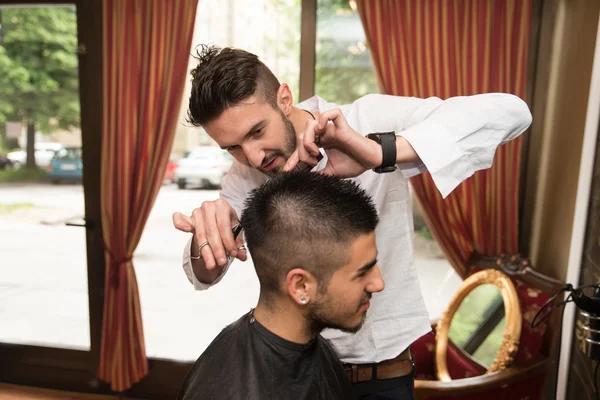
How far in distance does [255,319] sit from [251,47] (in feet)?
6.31

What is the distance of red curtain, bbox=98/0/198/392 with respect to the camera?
2564 millimetres

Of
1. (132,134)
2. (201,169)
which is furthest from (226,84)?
(201,169)

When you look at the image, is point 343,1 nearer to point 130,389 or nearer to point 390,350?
point 390,350

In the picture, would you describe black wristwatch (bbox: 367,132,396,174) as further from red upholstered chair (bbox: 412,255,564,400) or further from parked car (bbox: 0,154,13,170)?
parked car (bbox: 0,154,13,170)

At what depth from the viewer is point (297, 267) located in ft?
3.48

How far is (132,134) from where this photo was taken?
105 inches

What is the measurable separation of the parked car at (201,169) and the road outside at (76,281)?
2.5 inches

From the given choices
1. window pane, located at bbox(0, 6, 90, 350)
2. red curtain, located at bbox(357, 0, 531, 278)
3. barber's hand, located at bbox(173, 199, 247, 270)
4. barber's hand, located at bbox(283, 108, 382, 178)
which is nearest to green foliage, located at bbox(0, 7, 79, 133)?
window pane, located at bbox(0, 6, 90, 350)

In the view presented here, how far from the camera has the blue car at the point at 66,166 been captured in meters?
2.97

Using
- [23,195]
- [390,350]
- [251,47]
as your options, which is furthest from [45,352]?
[390,350]

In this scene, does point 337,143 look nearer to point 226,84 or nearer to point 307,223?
point 307,223

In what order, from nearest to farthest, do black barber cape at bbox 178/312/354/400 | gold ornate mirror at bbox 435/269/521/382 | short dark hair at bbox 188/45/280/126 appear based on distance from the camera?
black barber cape at bbox 178/312/354/400, short dark hair at bbox 188/45/280/126, gold ornate mirror at bbox 435/269/521/382

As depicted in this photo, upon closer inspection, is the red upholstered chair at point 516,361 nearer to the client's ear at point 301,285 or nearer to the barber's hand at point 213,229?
the client's ear at point 301,285

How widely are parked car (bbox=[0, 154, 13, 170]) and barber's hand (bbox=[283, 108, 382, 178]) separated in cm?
281
